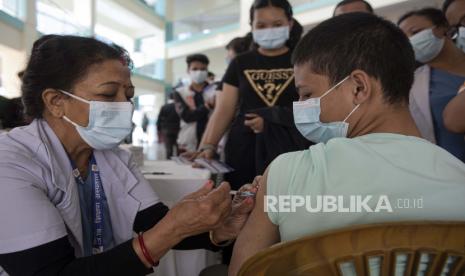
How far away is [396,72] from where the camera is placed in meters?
0.81

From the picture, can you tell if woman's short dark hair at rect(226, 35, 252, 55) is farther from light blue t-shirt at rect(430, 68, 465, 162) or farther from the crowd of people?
the crowd of people

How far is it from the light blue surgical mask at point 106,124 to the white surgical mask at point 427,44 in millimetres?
1313

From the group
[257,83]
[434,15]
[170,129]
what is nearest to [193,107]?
[170,129]

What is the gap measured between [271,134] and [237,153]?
294 millimetres

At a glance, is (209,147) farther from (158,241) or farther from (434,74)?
(158,241)

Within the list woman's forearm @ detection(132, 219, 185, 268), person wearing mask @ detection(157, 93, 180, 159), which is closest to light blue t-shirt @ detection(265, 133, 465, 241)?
woman's forearm @ detection(132, 219, 185, 268)

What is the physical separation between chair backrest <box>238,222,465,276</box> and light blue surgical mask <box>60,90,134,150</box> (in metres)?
0.71

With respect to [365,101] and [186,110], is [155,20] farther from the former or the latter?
[365,101]

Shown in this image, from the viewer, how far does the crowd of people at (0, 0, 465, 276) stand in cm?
67

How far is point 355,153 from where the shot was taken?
678 mm

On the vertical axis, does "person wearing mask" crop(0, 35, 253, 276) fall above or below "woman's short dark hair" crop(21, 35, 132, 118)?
below

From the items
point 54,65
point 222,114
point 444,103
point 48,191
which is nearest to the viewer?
point 48,191

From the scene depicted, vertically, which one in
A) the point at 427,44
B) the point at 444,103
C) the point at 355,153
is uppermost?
the point at 427,44

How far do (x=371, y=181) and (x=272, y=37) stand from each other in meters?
1.35
